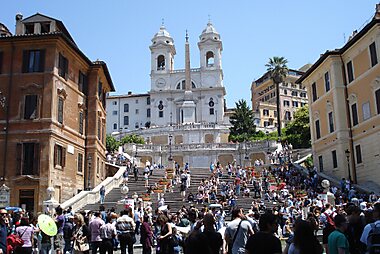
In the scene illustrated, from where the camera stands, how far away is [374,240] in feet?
23.7

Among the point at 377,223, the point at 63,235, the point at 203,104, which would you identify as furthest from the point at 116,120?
the point at 377,223

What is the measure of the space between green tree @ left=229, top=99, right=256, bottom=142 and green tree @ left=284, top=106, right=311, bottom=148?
1020 cm

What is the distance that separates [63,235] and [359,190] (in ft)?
74.7

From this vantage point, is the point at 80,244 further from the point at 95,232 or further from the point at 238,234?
the point at 238,234

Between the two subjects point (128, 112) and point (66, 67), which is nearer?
point (66, 67)

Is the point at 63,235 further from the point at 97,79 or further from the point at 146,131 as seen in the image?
the point at 146,131

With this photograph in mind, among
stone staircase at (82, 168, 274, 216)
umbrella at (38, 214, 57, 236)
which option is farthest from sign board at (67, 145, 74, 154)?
umbrella at (38, 214, 57, 236)

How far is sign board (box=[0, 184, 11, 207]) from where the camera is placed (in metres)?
24.4

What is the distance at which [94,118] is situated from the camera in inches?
1377

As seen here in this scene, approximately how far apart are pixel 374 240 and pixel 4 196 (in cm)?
2229

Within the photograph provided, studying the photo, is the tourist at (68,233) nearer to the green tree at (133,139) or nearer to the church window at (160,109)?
the green tree at (133,139)

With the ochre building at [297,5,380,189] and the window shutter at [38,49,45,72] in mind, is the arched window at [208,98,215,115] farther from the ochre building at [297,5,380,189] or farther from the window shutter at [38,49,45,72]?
the window shutter at [38,49,45,72]

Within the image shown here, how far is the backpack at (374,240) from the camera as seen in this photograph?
7.13 meters

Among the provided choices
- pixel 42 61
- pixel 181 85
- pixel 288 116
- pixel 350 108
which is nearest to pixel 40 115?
pixel 42 61
